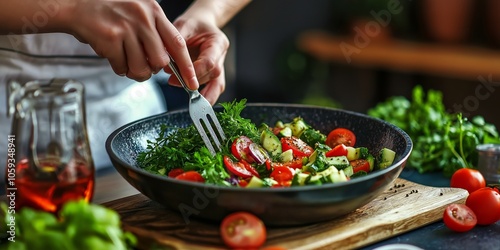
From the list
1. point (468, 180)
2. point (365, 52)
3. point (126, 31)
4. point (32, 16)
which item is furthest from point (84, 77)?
point (365, 52)

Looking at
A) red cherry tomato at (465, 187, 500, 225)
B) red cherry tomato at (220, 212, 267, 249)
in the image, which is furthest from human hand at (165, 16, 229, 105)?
red cherry tomato at (465, 187, 500, 225)

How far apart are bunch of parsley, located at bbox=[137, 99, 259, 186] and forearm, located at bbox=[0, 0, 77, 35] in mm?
344

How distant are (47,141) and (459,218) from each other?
87 cm

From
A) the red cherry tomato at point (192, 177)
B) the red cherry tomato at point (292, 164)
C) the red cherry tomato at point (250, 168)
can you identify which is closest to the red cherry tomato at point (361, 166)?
the red cherry tomato at point (292, 164)

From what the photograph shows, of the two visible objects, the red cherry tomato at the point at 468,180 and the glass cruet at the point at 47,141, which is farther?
the red cherry tomato at the point at 468,180

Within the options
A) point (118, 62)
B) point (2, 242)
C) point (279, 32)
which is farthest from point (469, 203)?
point (279, 32)

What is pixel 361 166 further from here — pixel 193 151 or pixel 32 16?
pixel 32 16

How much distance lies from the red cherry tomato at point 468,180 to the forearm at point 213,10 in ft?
2.62

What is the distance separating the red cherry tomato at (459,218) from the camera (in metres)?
1.47

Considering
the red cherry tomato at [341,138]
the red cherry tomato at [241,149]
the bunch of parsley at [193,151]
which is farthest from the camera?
the red cherry tomato at [341,138]

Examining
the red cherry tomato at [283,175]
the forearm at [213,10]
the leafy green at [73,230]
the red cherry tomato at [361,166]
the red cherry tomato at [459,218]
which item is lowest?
the red cherry tomato at [459,218]

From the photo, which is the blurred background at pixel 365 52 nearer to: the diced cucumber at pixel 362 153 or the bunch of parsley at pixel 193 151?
the diced cucumber at pixel 362 153

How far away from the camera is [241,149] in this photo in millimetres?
1560

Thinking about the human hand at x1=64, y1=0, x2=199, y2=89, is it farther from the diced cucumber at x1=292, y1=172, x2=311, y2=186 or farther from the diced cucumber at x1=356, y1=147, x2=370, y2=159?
the diced cucumber at x1=356, y1=147, x2=370, y2=159
